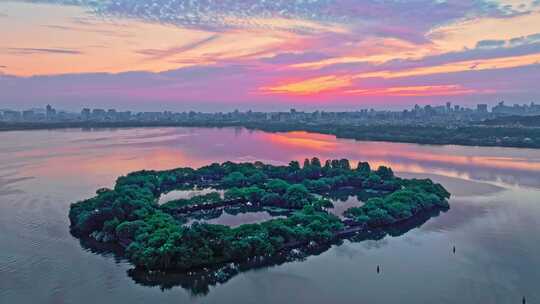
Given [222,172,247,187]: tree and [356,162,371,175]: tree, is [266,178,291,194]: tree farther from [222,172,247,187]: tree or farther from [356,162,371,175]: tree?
[356,162,371,175]: tree

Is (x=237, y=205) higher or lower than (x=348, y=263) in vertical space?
higher

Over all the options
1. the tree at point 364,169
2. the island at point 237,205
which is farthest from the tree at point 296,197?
the tree at point 364,169

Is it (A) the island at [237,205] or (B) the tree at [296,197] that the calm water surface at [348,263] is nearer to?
(A) the island at [237,205]

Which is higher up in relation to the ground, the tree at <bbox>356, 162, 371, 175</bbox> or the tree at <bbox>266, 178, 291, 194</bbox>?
the tree at <bbox>356, 162, 371, 175</bbox>

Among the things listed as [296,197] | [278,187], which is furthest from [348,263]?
[278,187]

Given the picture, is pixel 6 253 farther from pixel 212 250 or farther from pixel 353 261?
pixel 353 261

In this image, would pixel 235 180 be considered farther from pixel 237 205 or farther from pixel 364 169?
pixel 364 169

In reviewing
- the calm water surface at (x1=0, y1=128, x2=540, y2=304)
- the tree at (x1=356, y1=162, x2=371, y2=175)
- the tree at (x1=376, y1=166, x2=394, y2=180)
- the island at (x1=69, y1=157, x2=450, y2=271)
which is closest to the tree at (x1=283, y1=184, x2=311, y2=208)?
the island at (x1=69, y1=157, x2=450, y2=271)

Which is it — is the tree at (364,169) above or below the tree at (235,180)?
above

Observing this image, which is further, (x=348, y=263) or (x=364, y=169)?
(x=364, y=169)
